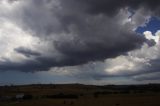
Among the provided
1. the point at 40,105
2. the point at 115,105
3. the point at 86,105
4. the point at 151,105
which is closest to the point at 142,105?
the point at 151,105

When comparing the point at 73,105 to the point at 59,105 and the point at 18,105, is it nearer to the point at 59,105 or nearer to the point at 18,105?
the point at 59,105

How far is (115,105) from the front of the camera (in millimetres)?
89250

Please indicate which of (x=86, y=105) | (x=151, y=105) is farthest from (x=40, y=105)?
(x=151, y=105)

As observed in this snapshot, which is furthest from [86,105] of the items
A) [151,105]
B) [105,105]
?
[151,105]

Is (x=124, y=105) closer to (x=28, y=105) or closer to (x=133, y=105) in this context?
(x=133, y=105)

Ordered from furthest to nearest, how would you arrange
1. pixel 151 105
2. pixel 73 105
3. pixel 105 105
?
pixel 73 105
pixel 105 105
pixel 151 105

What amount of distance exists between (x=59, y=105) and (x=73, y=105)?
4.81 meters

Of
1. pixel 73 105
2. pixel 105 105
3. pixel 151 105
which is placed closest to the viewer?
pixel 151 105

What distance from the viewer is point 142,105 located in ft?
282

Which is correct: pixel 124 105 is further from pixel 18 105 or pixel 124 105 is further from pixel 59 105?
pixel 18 105

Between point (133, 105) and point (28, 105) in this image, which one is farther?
point (28, 105)

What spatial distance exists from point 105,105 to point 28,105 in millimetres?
27043

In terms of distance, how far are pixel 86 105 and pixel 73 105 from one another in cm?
698

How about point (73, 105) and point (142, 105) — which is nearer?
point (142, 105)
